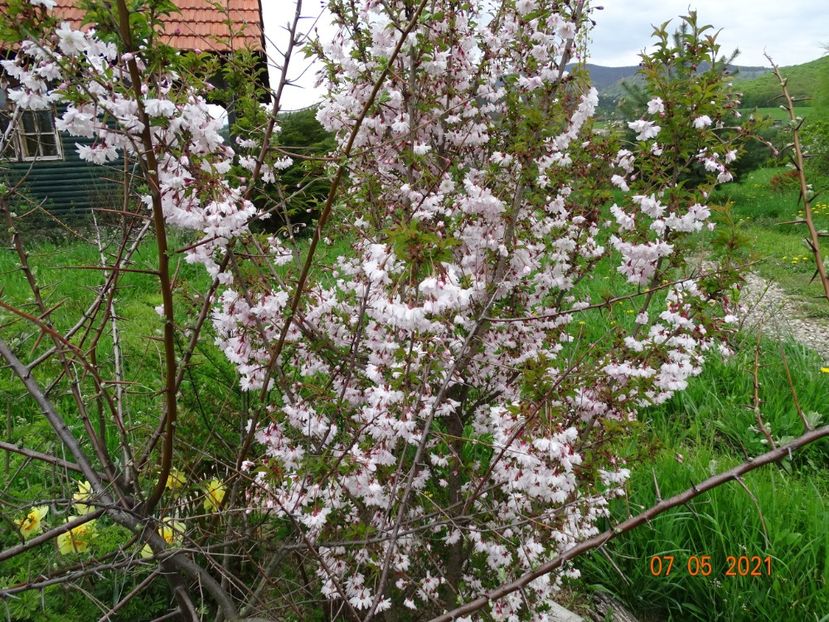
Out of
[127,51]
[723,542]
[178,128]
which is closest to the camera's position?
[127,51]

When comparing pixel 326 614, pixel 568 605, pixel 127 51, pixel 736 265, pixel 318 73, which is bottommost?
pixel 568 605

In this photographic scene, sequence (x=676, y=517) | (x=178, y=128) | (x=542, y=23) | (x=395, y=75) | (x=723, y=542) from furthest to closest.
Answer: (x=676, y=517)
(x=723, y=542)
(x=542, y=23)
(x=395, y=75)
(x=178, y=128)

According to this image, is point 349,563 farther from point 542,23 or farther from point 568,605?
point 542,23

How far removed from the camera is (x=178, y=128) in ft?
3.77

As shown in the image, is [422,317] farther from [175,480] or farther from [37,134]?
[175,480]

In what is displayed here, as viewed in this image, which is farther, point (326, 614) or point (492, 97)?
point (492, 97)

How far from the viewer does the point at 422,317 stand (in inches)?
53.0

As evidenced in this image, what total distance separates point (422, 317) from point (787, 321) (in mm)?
5900

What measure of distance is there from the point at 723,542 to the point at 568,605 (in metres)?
0.83

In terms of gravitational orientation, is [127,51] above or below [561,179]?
above

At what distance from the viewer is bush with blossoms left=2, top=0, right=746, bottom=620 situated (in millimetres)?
1525

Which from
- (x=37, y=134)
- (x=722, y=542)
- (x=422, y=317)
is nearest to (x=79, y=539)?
(x=37, y=134)

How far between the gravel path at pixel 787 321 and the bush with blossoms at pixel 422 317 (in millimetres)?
3567

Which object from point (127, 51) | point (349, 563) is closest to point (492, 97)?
point (127, 51)
